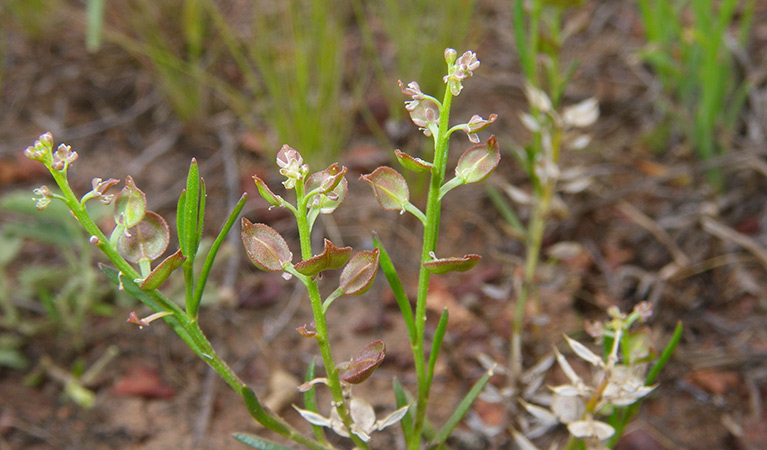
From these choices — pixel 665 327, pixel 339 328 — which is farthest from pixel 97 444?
pixel 665 327

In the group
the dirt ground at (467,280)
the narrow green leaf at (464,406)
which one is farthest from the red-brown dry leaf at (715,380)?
the narrow green leaf at (464,406)

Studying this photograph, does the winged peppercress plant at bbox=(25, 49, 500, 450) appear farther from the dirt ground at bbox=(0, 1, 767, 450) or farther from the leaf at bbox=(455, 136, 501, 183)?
the dirt ground at bbox=(0, 1, 767, 450)

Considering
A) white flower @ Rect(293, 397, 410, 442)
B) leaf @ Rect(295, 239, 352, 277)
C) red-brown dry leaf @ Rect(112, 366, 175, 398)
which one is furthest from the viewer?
red-brown dry leaf @ Rect(112, 366, 175, 398)

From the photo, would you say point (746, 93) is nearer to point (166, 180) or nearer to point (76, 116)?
point (166, 180)

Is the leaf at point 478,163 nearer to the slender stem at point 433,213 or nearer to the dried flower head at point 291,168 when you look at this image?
the slender stem at point 433,213

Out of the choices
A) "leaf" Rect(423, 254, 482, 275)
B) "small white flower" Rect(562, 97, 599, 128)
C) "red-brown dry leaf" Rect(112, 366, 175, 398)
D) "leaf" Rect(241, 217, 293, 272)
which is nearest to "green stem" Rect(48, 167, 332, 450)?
"leaf" Rect(241, 217, 293, 272)

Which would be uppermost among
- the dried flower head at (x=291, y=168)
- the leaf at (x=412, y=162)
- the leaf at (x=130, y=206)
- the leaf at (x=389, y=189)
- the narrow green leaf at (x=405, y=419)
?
the dried flower head at (x=291, y=168)
